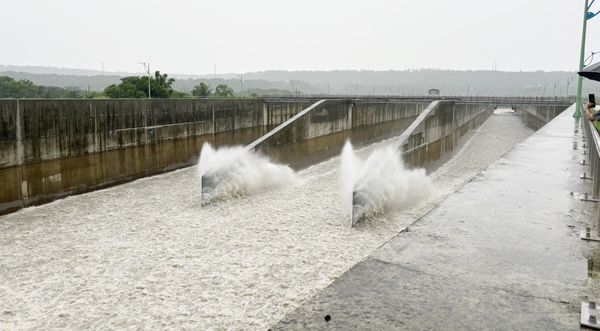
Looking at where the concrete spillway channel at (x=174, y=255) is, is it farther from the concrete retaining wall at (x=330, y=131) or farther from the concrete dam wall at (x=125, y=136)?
the concrete retaining wall at (x=330, y=131)

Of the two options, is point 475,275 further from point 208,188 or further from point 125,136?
point 125,136

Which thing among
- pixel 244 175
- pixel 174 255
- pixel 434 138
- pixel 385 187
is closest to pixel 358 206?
pixel 385 187

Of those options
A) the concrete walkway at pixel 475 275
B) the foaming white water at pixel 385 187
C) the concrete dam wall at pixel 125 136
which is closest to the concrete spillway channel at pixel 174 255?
the foaming white water at pixel 385 187

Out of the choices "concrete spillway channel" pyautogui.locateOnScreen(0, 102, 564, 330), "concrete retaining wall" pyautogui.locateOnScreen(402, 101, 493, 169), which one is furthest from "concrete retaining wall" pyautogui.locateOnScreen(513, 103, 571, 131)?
"concrete spillway channel" pyautogui.locateOnScreen(0, 102, 564, 330)

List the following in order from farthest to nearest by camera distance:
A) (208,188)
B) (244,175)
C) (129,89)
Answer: (129,89), (244,175), (208,188)

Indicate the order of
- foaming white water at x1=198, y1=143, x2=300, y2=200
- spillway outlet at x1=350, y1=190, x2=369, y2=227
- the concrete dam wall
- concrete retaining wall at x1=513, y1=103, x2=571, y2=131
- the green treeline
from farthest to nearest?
1. the green treeline
2. concrete retaining wall at x1=513, y1=103, x2=571, y2=131
3. foaming white water at x1=198, y1=143, x2=300, y2=200
4. the concrete dam wall
5. spillway outlet at x1=350, y1=190, x2=369, y2=227

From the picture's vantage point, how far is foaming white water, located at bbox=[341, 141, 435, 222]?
1572cm

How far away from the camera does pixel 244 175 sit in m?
20.2

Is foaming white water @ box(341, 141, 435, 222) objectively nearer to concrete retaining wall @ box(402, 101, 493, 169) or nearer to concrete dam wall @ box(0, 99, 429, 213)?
concrete retaining wall @ box(402, 101, 493, 169)

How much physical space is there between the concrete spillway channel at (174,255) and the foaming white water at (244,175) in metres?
0.58

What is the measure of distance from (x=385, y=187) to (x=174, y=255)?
333 inches

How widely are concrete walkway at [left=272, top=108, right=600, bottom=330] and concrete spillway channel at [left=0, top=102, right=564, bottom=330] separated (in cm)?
368

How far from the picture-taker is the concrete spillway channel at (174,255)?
921 cm

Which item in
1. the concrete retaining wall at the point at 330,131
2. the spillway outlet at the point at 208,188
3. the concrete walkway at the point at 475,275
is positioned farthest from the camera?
the concrete retaining wall at the point at 330,131
